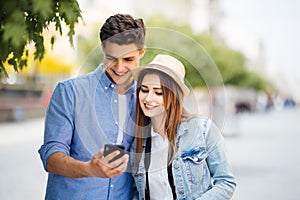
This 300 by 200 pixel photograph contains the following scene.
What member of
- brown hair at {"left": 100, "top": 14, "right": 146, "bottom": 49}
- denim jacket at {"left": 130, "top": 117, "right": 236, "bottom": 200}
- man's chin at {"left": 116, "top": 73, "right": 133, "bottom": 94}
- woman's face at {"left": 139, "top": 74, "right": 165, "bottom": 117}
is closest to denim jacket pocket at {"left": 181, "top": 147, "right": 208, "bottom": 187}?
Result: denim jacket at {"left": 130, "top": 117, "right": 236, "bottom": 200}

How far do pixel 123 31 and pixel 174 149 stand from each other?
0.60m

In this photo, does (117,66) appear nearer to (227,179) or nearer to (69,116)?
(69,116)

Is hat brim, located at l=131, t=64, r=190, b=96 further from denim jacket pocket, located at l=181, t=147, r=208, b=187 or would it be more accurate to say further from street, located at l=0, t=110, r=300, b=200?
street, located at l=0, t=110, r=300, b=200

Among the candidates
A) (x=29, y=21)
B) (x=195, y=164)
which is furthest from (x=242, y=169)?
(x=29, y=21)

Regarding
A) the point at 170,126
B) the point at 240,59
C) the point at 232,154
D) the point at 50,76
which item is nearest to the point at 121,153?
the point at 170,126

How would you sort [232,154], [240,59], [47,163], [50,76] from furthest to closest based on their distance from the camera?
[240,59] < [50,76] < [232,154] < [47,163]

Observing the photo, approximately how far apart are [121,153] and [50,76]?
39.5m

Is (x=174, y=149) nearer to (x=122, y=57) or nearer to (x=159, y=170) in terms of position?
(x=159, y=170)

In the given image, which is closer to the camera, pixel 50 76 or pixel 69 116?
pixel 69 116

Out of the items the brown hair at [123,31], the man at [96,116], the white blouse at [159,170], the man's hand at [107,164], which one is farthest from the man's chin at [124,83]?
the man's hand at [107,164]

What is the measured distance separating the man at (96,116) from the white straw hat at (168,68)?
0.05 m

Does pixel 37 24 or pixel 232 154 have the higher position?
pixel 232 154

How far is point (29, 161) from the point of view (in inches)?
595

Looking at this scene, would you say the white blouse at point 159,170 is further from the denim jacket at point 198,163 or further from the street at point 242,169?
the street at point 242,169
